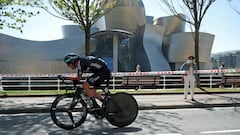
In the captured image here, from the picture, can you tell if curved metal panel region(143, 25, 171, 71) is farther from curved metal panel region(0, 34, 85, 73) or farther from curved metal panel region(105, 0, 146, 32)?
curved metal panel region(0, 34, 85, 73)

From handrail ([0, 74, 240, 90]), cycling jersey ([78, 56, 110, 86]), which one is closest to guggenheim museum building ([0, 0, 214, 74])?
handrail ([0, 74, 240, 90])

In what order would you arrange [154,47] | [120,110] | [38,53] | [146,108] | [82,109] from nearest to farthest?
[82,109] → [120,110] → [146,108] → [38,53] → [154,47]

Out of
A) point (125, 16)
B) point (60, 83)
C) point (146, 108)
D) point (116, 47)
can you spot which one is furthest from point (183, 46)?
point (146, 108)

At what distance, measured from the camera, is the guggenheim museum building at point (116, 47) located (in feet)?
203

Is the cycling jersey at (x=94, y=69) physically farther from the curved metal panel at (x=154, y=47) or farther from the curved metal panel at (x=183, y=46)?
the curved metal panel at (x=183, y=46)

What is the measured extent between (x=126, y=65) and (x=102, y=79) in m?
56.4

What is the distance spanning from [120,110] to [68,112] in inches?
47.6

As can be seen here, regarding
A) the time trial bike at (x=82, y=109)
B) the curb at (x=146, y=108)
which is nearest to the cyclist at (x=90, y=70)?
the time trial bike at (x=82, y=109)

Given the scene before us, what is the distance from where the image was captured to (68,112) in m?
7.63

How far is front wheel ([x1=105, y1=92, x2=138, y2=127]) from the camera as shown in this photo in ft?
25.4

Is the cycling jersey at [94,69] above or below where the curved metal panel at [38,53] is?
below

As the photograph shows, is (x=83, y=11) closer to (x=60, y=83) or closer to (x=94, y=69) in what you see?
(x=60, y=83)

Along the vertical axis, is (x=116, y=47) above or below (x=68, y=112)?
above

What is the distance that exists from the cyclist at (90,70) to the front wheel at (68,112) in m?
0.32
